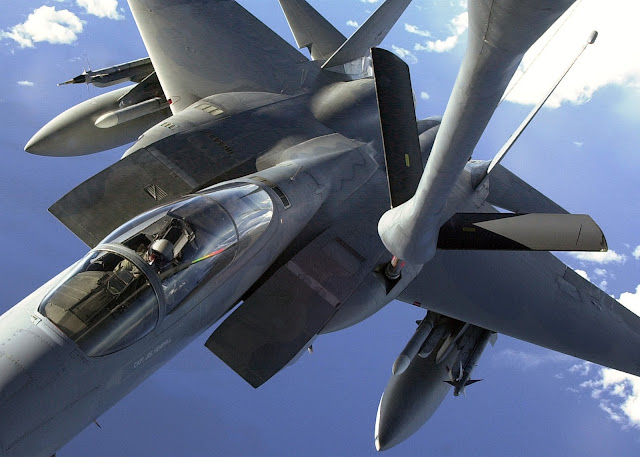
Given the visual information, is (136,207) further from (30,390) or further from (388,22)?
(388,22)

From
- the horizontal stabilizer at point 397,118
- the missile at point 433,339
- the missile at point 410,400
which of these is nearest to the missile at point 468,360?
the missile at point 410,400

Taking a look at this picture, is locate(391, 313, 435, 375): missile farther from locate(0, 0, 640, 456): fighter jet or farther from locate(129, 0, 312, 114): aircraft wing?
locate(129, 0, 312, 114): aircraft wing

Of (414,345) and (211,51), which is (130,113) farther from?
(414,345)

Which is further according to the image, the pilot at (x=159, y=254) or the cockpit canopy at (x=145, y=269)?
the pilot at (x=159, y=254)

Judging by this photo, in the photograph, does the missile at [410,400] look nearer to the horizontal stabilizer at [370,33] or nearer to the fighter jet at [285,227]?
the fighter jet at [285,227]

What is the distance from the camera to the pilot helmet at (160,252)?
602 cm

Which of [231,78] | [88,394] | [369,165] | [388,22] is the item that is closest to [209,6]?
[231,78]

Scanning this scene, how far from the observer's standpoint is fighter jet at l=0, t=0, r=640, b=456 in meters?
5.31

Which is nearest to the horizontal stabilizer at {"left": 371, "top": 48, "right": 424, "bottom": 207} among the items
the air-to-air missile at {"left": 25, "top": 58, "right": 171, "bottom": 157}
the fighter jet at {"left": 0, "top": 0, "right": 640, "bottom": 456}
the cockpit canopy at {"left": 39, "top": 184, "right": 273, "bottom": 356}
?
the fighter jet at {"left": 0, "top": 0, "right": 640, "bottom": 456}

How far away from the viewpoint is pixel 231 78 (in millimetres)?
A: 11656

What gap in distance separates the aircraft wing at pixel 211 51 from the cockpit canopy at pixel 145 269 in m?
4.94

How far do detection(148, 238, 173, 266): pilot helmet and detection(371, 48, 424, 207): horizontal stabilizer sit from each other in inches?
88.0

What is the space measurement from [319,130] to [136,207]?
11.7 feet

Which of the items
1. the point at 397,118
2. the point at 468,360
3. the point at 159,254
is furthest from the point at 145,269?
the point at 468,360
